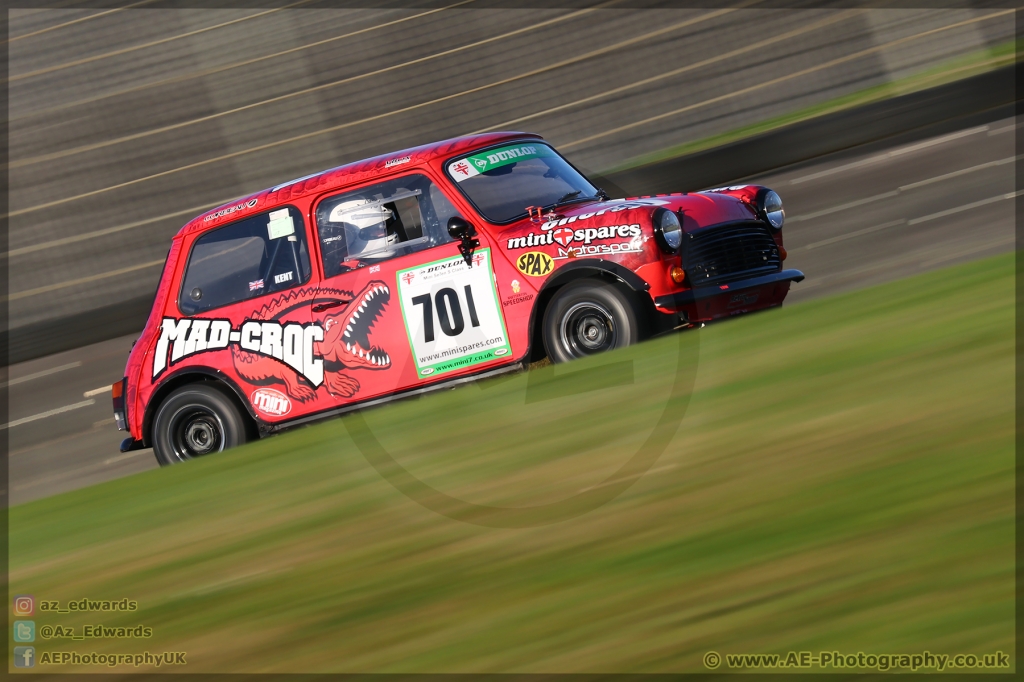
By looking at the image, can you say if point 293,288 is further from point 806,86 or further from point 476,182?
point 806,86

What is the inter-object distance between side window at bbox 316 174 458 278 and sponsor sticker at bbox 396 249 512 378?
0.77ft

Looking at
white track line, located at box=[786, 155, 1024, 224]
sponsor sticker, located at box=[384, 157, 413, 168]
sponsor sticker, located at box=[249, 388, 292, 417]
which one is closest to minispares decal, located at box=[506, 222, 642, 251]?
sponsor sticker, located at box=[384, 157, 413, 168]

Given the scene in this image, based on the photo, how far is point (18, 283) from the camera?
15.7m

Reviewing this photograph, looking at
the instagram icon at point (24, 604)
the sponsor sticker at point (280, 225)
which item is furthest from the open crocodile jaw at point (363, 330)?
the instagram icon at point (24, 604)

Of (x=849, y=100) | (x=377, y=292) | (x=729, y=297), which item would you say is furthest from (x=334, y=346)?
(x=849, y=100)

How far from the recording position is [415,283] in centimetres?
685

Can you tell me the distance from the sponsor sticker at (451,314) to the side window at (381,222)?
0.23 meters

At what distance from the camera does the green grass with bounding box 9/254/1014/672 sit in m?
2.90

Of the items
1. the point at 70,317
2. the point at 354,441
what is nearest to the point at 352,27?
the point at 70,317

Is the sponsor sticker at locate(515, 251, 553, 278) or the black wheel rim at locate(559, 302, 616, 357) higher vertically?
the sponsor sticker at locate(515, 251, 553, 278)

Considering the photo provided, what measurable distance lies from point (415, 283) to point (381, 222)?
55 cm

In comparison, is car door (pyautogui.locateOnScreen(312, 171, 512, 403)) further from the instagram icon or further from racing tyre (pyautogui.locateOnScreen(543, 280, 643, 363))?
the instagram icon

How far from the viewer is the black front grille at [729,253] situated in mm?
6434

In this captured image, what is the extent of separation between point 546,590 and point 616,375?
225 centimetres
